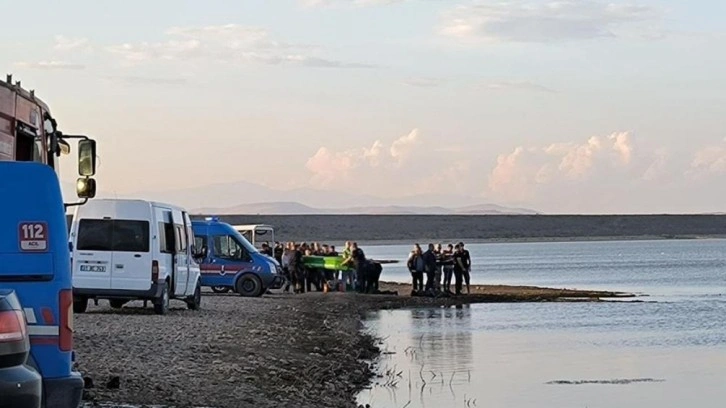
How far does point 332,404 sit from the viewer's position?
16641 millimetres

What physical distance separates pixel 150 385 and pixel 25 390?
710 centimetres

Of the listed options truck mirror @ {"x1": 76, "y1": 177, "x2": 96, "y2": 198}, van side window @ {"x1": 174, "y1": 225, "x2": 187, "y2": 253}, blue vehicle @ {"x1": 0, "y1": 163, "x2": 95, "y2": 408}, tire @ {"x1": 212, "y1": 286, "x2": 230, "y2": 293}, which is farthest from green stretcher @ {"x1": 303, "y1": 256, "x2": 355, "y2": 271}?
blue vehicle @ {"x1": 0, "y1": 163, "x2": 95, "y2": 408}

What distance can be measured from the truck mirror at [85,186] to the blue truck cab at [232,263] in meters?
22.9

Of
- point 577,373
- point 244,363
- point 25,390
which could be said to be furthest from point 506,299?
point 25,390

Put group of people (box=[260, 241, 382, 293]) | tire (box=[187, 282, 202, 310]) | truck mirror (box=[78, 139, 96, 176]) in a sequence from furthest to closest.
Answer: group of people (box=[260, 241, 382, 293])
tire (box=[187, 282, 202, 310])
truck mirror (box=[78, 139, 96, 176])

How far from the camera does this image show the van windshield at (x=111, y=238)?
26172 mm

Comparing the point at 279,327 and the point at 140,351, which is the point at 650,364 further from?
the point at 140,351

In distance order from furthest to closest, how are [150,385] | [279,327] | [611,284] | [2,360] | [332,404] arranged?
1. [611,284]
2. [279,327]
3. [332,404]
4. [150,385]
5. [2,360]

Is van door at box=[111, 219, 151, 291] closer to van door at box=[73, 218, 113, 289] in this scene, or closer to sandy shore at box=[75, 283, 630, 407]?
van door at box=[73, 218, 113, 289]

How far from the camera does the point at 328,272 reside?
43562mm

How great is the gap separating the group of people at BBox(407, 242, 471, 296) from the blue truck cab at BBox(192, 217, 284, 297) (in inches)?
167

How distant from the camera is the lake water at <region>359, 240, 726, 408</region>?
19.2 meters

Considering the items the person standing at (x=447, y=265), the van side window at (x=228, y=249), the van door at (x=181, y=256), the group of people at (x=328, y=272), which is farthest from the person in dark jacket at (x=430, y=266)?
the van door at (x=181, y=256)

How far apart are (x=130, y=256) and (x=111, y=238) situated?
0.46 m
